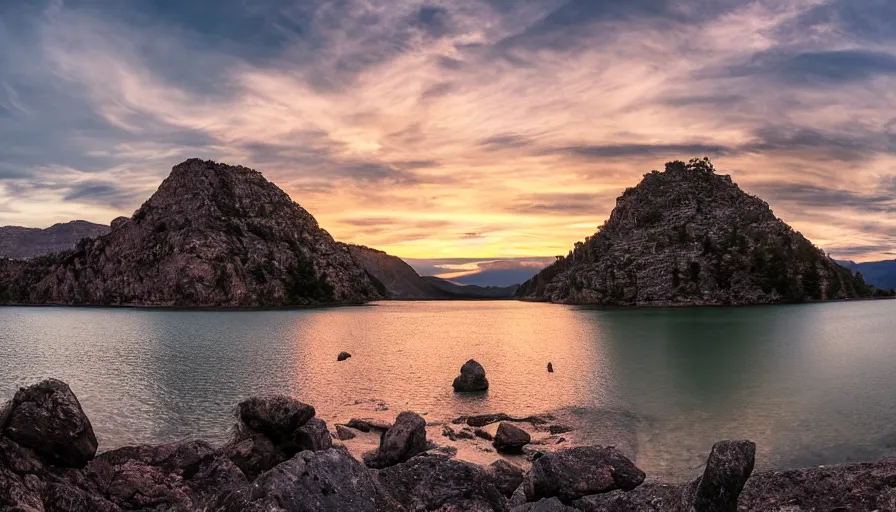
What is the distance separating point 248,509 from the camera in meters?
10.9

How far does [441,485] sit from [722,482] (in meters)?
7.47

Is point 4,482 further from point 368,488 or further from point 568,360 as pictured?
point 568,360

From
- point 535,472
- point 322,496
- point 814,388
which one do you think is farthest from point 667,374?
point 322,496

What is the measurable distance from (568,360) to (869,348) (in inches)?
1963

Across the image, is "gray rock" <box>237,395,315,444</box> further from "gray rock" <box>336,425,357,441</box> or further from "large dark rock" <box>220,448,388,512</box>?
"large dark rock" <box>220,448,388,512</box>

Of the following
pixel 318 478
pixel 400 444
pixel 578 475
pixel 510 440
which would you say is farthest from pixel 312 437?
pixel 318 478

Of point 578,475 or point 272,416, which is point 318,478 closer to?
point 578,475

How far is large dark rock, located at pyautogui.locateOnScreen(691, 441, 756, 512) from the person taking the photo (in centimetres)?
1259

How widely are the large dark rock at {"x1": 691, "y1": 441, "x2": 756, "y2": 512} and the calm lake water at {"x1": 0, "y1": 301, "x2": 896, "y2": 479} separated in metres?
15.7

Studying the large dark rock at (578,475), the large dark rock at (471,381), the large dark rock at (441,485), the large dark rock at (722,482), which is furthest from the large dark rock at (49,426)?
the large dark rock at (471,381)

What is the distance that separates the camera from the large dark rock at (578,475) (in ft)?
57.9

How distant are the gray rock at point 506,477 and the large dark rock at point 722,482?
11.3m

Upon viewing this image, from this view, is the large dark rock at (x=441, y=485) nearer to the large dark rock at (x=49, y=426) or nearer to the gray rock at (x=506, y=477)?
the gray rock at (x=506, y=477)

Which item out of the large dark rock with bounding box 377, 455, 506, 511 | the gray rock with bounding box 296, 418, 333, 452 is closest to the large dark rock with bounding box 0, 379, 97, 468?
the gray rock with bounding box 296, 418, 333, 452
